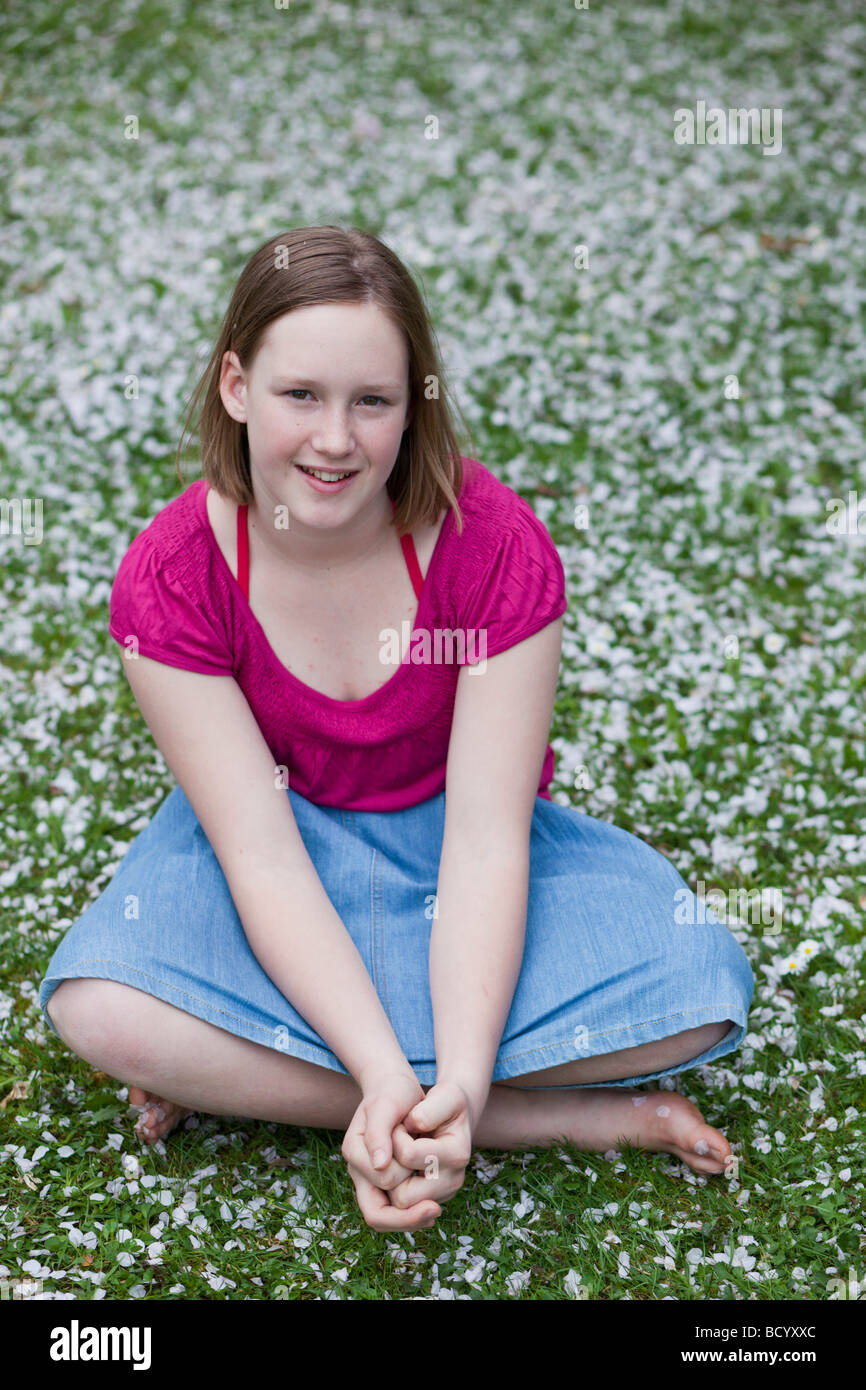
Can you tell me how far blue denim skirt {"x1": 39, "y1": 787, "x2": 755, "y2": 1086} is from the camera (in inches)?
114

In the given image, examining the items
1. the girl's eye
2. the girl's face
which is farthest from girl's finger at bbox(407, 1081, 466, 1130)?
the girl's eye

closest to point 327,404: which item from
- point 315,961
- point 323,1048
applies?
point 315,961

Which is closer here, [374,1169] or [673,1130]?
[374,1169]

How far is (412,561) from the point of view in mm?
3135

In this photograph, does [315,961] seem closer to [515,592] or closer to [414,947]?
[414,947]

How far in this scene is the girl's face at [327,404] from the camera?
8.93ft

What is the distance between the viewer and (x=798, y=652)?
4941mm

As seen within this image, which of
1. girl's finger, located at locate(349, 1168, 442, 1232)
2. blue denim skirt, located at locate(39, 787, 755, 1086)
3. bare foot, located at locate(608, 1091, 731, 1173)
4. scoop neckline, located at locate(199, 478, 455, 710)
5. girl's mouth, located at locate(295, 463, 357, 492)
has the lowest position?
bare foot, located at locate(608, 1091, 731, 1173)

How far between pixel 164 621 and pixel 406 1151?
1.23 metres

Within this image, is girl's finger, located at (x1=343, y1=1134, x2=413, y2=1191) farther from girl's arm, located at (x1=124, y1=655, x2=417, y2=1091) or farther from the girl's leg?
the girl's leg

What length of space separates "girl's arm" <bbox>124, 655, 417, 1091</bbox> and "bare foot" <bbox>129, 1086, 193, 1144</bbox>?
461 millimetres

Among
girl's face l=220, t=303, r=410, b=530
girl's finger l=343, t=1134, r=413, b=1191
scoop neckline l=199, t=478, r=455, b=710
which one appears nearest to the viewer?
girl's finger l=343, t=1134, r=413, b=1191

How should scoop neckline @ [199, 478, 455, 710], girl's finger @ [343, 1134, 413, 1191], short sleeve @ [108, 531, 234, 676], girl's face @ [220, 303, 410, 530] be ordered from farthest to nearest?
scoop neckline @ [199, 478, 455, 710], short sleeve @ [108, 531, 234, 676], girl's face @ [220, 303, 410, 530], girl's finger @ [343, 1134, 413, 1191]

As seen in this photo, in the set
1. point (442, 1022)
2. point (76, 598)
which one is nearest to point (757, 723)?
point (442, 1022)
